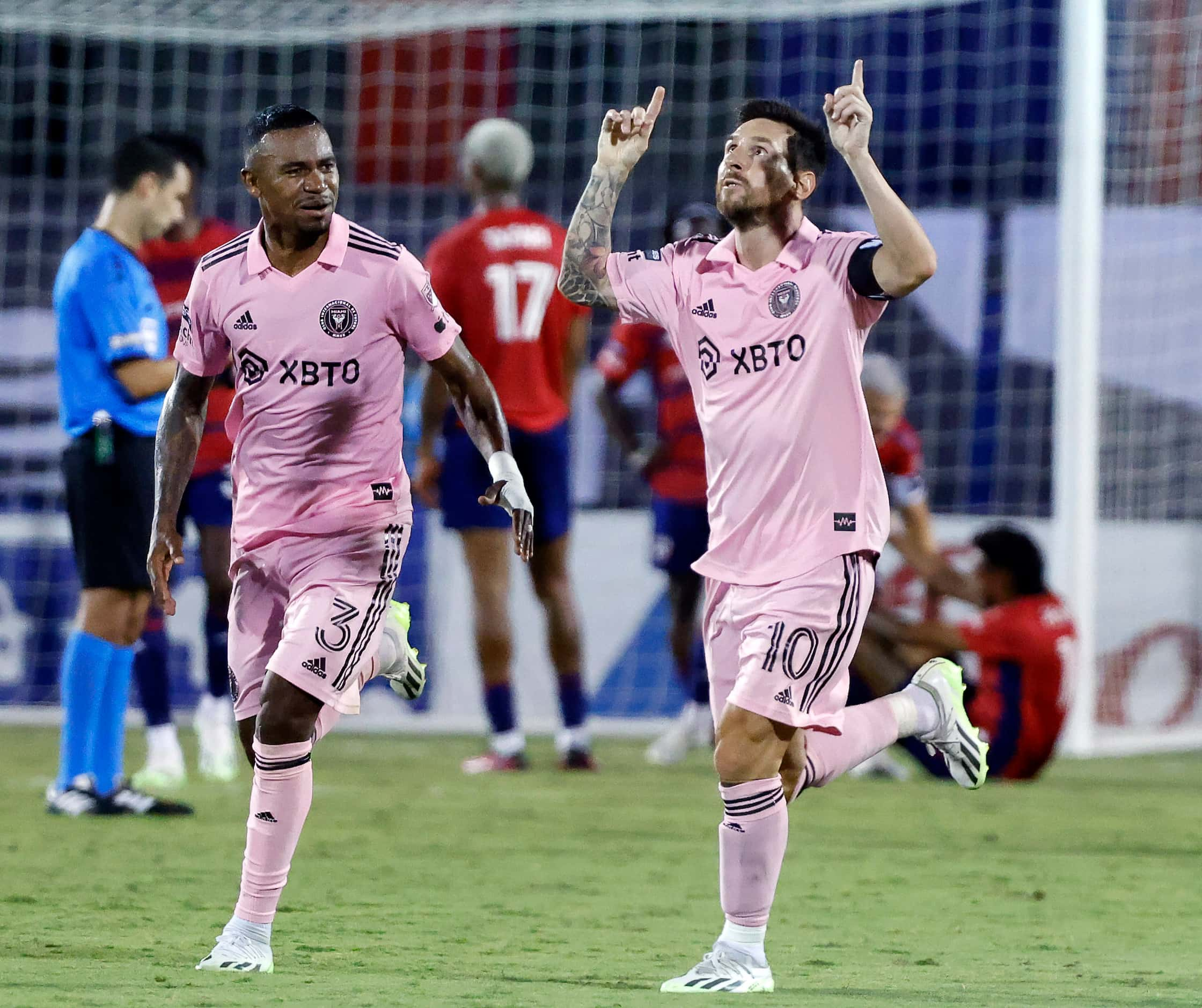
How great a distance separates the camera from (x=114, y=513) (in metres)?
6.94

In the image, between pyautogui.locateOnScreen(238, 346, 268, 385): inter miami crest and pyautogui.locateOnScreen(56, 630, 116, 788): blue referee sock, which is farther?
pyautogui.locateOnScreen(56, 630, 116, 788): blue referee sock

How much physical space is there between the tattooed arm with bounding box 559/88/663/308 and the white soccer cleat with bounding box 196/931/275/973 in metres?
1.59

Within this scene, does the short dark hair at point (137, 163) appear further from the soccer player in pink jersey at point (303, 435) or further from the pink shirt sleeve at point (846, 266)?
the pink shirt sleeve at point (846, 266)

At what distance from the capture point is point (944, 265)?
11.6 m

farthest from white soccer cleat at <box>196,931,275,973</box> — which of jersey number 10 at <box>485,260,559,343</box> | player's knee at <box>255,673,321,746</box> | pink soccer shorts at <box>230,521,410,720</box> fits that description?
jersey number 10 at <box>485,260,559,343</box>

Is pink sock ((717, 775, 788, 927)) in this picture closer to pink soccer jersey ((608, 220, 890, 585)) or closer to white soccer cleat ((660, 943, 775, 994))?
white soccer cleat ((660, 943, 775, 994))

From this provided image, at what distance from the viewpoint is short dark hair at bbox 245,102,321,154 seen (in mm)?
4527

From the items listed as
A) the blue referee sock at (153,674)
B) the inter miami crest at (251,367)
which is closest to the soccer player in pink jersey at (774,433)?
the inter miami crest at (251,367)

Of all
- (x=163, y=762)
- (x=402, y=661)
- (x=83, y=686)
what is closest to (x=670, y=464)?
(x=163, y=762)

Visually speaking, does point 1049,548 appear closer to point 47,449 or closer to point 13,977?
point 47,449

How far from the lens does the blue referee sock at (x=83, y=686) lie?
22.9ft

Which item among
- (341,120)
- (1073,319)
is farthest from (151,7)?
(1073,319)

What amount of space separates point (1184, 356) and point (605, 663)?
3353 millimetres

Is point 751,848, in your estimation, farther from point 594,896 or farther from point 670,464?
point 670,464
